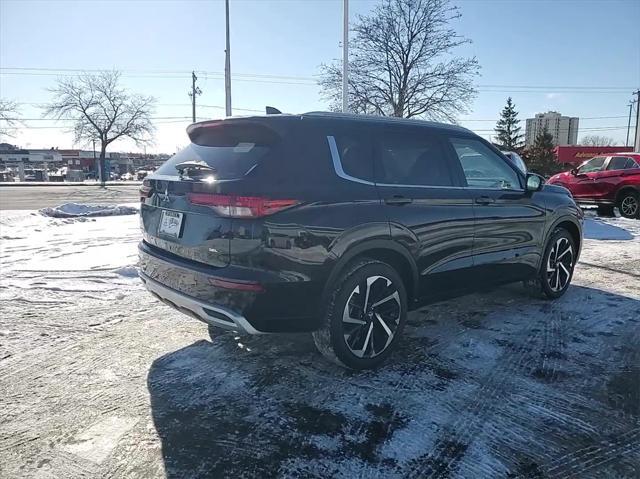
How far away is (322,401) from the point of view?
2.88 meters

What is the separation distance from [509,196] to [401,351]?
189 centimetres

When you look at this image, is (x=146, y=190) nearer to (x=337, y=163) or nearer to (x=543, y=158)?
(x=337, y=163)

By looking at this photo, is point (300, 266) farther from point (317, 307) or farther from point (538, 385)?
point (538, 385)

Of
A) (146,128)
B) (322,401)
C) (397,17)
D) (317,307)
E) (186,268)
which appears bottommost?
(322,401)

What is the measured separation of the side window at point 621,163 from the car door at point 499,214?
10.7m

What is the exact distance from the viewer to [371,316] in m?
3.25

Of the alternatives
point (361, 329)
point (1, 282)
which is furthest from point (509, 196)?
point (1, 282)

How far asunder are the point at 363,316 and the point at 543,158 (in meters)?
38.5

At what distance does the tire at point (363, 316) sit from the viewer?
3.06 metres

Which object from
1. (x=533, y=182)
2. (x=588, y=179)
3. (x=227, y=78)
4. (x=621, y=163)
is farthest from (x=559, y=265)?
(x=227, y=78)

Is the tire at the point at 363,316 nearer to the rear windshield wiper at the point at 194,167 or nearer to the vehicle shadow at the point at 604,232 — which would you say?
the rear windshield wiper at the point at 194,167

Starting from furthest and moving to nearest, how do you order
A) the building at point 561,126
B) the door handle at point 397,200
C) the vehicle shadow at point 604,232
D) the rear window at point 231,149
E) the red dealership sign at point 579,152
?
1. the building at point 561,126
2. the red dealership sign at point 579,152
3. the vehicle shadow at point 604,232
4. the door handle at point 397,200
5. the rear window at point 231,149

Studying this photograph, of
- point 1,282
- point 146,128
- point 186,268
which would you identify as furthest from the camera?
point 146,128

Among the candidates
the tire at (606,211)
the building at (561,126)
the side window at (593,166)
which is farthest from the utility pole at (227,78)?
the building at (561,126)
